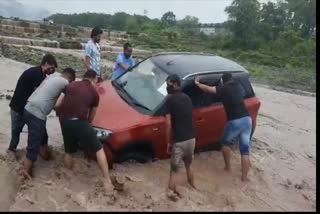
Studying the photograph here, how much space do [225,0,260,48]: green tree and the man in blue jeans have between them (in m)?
44.4

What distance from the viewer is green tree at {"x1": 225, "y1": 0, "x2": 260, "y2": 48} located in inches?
1945

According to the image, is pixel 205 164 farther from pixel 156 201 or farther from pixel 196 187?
pixel 156 201

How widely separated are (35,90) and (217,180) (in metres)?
2.92

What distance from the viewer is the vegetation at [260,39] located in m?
37.9

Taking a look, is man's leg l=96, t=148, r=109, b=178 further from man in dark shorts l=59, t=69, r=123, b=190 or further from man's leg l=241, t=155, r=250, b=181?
man's leg l=241, t=155, r=250, b=181

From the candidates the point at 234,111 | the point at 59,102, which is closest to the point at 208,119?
the point at 234,111

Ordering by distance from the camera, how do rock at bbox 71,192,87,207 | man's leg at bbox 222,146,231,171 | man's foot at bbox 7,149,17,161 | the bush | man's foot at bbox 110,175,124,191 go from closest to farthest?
rock at bbox 71,192,87,207
man's foot at bbox 110,175,124,191
man's foot at bbox 7,149,17,161
man's leg at bbox 222,146,231,171
the bush

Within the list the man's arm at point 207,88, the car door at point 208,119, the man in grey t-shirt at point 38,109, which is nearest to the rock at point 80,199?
the man in grey t-shirt at point 38,109

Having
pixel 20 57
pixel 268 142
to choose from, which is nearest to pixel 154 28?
pixel 20 57

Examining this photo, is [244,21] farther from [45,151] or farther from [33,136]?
[33,136]

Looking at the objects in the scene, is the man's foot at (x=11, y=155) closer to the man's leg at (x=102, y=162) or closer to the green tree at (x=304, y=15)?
the man's leg at (x=102, y=162)

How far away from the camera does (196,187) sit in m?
6.22

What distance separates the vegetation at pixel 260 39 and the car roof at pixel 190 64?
18.5m

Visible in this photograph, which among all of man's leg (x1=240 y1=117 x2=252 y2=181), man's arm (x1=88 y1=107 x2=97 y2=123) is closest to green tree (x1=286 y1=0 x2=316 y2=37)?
man's leg (x1=240 y1=117 x2=252 y2=181)
